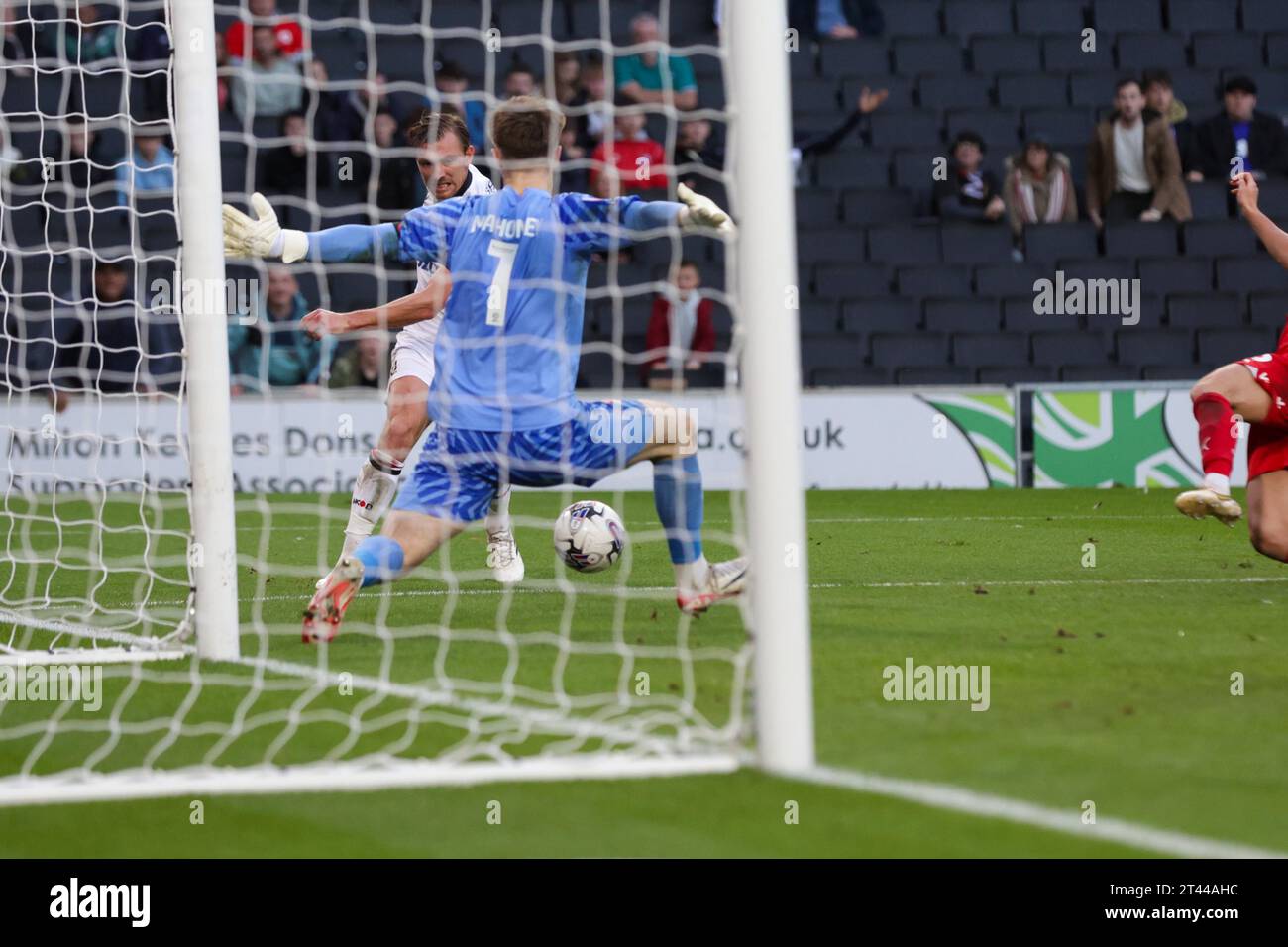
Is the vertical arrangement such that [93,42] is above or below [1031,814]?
above

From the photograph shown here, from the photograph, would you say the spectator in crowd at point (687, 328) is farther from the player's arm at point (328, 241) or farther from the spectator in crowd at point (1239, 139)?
the player's arm at point (328, 241)

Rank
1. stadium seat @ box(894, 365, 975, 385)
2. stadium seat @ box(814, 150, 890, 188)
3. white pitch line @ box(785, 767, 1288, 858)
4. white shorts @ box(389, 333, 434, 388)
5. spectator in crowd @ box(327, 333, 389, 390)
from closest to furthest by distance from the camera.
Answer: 1. white pitch line @ box(785, 767, 1288, 858)
2. white shorts @ box(389, 333, 434, 388)
3. spectator in crowd @ box(327, 333, 389, 390)
4. stadium seat @ box(894, 365, 975, 385)
5. stadium seat @ box(814, 150, 890, 188)

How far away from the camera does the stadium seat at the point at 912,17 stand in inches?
Result: 741

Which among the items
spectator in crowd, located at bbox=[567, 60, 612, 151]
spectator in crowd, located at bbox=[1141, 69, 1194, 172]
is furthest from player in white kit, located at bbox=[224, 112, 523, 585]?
spectator in crowd, located at bbox=[1141, 69, 1194, 172]

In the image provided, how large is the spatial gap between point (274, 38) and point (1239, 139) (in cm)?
873

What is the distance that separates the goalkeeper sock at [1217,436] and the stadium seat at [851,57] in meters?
11.8

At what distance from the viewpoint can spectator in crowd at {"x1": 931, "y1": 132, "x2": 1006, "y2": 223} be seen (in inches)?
662

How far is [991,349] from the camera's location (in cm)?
1669

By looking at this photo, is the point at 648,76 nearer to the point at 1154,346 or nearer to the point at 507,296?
the point at 1154,346

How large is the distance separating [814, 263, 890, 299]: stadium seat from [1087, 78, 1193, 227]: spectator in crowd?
80.0 inches

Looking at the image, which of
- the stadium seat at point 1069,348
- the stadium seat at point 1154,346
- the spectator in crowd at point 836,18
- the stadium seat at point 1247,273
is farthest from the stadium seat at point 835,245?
the stadium seat at point 1247,273

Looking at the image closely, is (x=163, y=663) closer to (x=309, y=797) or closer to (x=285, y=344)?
(x=309, y=797)

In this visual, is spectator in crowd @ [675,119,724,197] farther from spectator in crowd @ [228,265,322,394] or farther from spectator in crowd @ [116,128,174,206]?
spectator in crowd @ [116,128,174,206]

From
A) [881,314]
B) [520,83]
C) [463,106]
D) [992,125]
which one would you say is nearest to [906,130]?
[992,125]
